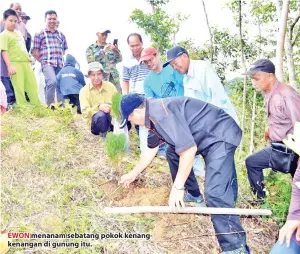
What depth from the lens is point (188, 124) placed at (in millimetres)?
2877

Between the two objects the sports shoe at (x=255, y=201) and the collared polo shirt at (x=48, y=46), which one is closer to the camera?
the sports shoe at (x=255, y=201)

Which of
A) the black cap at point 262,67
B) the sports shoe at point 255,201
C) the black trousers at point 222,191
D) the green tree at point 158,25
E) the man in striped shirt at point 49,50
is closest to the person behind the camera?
the black trousers at point 222,191

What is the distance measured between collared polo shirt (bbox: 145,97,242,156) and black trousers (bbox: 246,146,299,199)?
669 mm

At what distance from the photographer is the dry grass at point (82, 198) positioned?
10.6ft

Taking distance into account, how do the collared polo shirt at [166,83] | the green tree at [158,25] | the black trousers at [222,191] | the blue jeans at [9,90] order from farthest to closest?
the green tree at [158,25]
the blue jeans at [9,90]
the collared polo shirt at [166,83]
the black trousers at [222,191]

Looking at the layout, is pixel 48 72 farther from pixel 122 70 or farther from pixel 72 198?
pixel 72 198

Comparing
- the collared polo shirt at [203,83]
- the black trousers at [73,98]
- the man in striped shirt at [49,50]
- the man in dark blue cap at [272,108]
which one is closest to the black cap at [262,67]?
the man in dark blue cap at [272,108]

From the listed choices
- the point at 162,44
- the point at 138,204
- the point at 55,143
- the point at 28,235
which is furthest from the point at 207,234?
the point at 162,44

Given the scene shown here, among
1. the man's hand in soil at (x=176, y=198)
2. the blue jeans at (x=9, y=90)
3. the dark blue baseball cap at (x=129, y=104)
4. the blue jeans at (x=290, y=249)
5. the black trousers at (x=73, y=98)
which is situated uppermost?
the dark blue baseball cap at (x=129, y=104)

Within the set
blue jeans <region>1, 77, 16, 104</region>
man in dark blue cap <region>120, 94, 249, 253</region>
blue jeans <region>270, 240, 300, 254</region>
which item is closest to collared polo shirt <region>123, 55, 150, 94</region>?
blue jeans <region>1, 77, 16, 104</region>

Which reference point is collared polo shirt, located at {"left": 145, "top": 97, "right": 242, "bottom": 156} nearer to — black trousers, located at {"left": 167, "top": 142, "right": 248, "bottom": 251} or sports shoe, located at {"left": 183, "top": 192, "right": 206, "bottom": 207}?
black trousers, located at {"left": 167, "top": 142, "right": 248, "bottom": 251}

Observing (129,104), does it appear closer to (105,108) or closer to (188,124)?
(188,124)

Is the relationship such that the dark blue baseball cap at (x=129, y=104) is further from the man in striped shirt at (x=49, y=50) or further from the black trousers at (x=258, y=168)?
the man in striped shirt at (x=49, y=50)

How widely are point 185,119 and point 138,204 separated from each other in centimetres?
112
